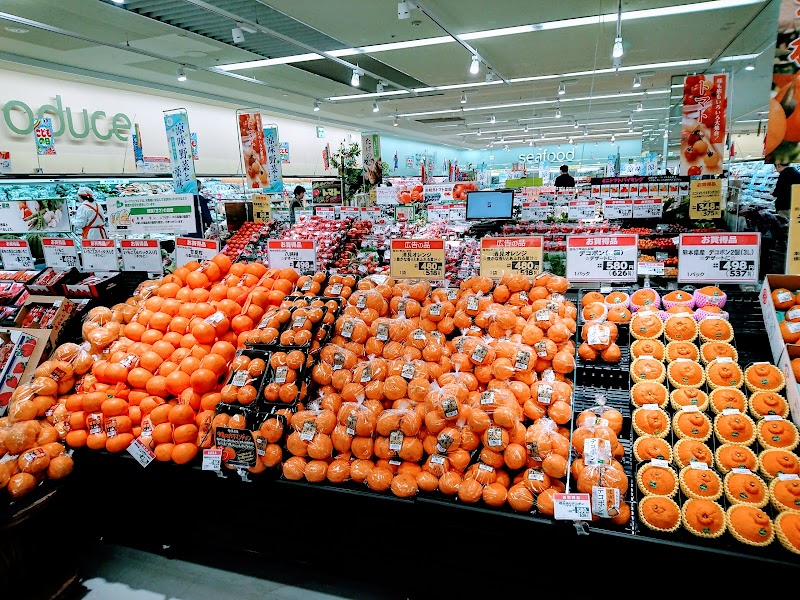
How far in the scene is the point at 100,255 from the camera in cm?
396

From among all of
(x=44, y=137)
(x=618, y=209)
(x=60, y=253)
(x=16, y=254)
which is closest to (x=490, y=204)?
(x=618, y=209)

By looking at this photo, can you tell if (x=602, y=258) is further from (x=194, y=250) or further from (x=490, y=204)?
(x=490, y=204)

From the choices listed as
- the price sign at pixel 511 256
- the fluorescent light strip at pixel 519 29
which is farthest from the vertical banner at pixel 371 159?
the price sign at pixel 511 256

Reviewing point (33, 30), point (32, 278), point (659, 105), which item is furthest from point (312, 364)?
point (659, 105)

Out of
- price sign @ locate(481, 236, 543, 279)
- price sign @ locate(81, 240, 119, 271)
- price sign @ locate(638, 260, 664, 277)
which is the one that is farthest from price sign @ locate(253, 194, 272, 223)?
price sign @ locate(638, 260, 664, 277)

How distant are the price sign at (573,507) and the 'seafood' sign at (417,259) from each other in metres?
1.51

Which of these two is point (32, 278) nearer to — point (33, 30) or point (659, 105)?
point (33, 30)

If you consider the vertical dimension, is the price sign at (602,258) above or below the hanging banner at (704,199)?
below

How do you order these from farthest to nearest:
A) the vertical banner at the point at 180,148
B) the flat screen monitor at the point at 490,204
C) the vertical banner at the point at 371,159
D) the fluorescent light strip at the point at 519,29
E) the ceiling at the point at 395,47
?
the vertical banner at the point at 371,159 < the flat screen monitor at the point at 490,204 < the fluorescent light strip at the point at 519,29 < the ceiling at the point at 395,47 < the vertical banner at the point at 180,148

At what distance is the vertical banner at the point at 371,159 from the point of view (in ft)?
38.9

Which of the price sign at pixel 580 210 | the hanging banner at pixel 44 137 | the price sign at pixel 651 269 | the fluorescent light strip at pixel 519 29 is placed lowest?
the price sign at pixel 651 269

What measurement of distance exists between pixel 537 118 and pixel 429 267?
59.3 ft

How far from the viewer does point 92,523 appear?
2816 millimetres

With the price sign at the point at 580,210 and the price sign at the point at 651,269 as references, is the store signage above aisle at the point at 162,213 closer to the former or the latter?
the price sign at the point at 651,269
